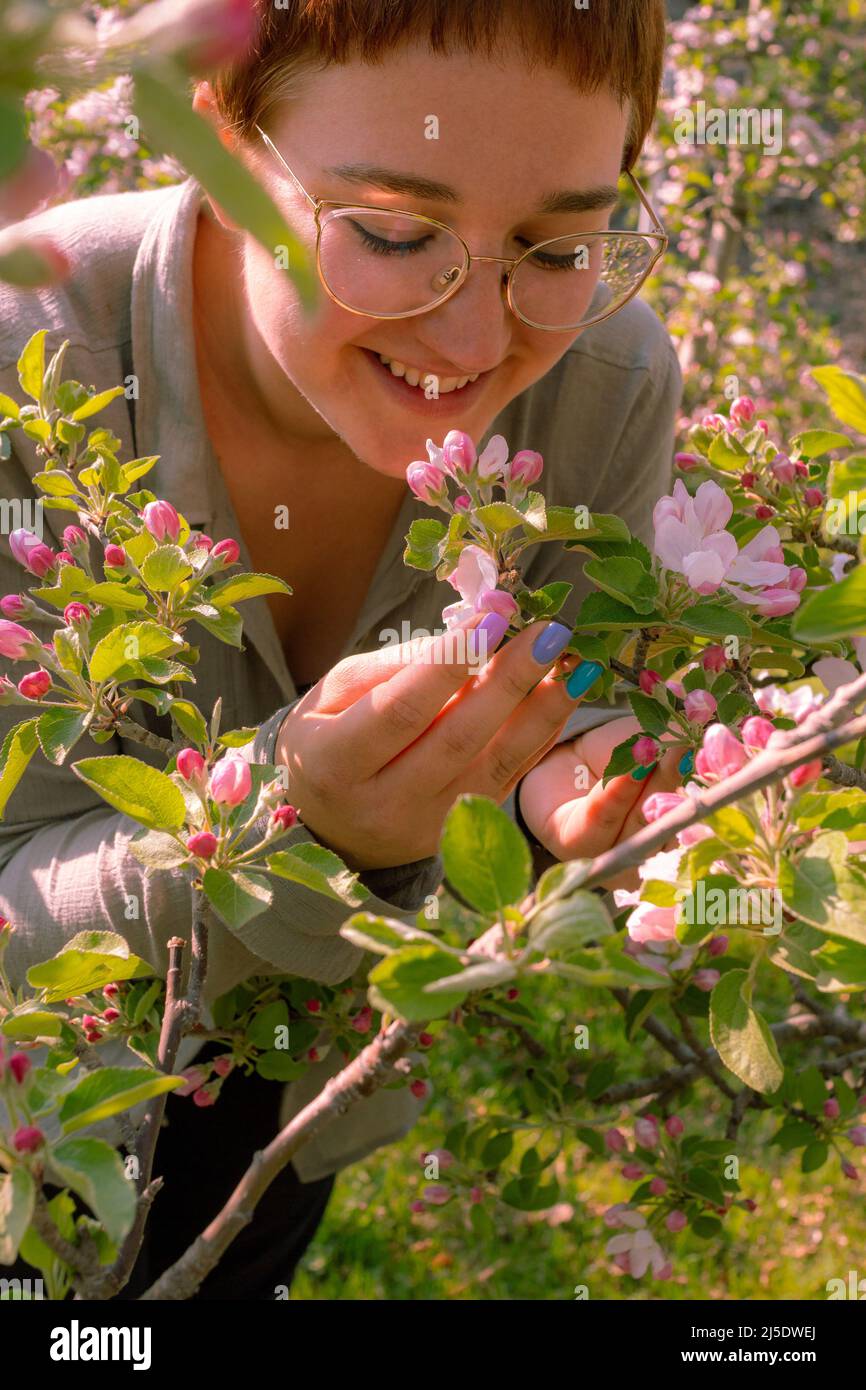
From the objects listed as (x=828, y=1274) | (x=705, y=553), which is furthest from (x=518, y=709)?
(x=828, y=1274)

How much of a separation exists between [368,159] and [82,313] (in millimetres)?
524

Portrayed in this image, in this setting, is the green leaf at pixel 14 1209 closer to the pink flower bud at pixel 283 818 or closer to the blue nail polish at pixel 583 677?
the pink flower bud at pixel 283 818

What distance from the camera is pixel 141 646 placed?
3.17ft

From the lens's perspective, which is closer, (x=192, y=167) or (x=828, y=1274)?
(x=192, y=167)

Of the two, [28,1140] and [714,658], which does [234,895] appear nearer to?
[28,1140]

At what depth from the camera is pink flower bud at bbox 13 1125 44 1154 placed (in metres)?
0.69

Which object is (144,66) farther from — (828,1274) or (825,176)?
(825,176)

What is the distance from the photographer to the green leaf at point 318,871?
2.89ft

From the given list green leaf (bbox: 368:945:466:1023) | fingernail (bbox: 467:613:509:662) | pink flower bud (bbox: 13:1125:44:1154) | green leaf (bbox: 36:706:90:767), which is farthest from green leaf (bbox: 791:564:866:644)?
green leaf (bbox: 36:706:90:767)

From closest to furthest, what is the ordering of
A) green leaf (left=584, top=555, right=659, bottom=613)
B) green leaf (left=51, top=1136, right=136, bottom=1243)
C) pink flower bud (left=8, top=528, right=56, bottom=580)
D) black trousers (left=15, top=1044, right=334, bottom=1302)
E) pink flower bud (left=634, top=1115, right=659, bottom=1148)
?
1. green leaf (left=51, top=1136, right=136, bottom=1243)
2. green leaf (left=584, top=555, right=659, bottom=613)
3. pink flower bud (left=8, top=528, right=56, bottom=580)
4. pink flower bud (left=634, top=1115, right=659, bottom=1148)
5. black trousers (left=15, top=1044, right=334, bottom=1302)

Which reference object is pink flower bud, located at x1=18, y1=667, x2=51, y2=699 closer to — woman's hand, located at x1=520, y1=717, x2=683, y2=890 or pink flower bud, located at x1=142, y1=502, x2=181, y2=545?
pink flower bud, located at x1=142, y1=502, x2=181, y2=545

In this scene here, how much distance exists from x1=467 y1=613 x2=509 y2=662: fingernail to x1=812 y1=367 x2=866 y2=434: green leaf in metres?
0.28

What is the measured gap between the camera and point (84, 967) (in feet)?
2.85

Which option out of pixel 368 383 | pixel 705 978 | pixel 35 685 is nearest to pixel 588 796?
pixel 705 978
